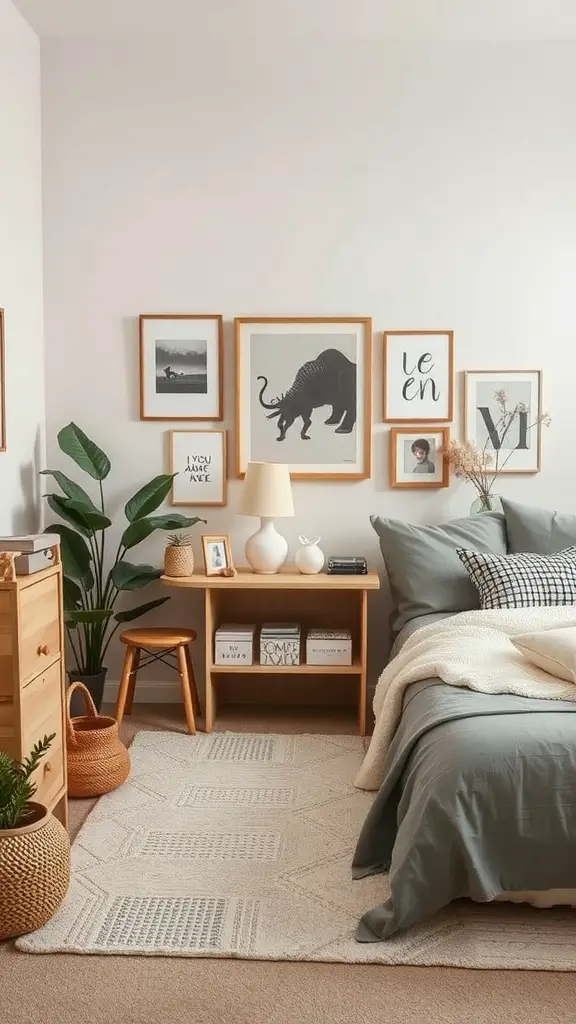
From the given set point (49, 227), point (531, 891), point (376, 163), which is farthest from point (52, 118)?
point (531, 891)

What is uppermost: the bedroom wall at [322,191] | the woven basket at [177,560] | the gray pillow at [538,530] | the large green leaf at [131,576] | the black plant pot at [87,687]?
the bedroom wall at [322,191]

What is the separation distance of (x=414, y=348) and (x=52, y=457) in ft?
5.83

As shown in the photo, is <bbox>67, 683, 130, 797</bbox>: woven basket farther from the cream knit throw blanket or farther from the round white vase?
the round white vase

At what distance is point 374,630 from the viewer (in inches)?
178

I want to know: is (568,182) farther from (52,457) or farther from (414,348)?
(52,457)

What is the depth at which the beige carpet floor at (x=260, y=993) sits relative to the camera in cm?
204

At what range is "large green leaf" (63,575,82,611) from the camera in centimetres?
411

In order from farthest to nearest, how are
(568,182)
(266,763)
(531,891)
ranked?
(568,182) → (266,763) → (531,891)

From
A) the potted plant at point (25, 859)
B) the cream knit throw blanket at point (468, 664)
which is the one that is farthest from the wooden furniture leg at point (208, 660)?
the potted plant at point (25, 859)

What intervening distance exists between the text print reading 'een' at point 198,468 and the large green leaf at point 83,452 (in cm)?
40

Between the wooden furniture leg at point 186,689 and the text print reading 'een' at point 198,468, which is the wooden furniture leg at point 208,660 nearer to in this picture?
the wooden furniture leg at point 186,689

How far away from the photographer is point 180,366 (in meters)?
4.45

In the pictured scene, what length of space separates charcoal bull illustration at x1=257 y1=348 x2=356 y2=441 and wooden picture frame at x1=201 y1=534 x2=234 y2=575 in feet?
1.92

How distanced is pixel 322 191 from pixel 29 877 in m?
3.25
